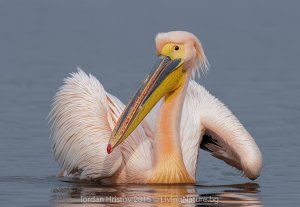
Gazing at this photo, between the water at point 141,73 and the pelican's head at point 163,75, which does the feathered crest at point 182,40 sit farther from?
the water at point 141,73

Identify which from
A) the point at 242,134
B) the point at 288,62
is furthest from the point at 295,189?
the point at 288,62

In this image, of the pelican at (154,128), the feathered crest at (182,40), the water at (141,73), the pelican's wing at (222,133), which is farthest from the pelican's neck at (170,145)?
the pelican's wing at (222,133)

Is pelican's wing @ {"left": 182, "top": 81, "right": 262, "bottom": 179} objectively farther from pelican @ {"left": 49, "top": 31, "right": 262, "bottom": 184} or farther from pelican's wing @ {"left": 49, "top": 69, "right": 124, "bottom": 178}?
pelican's wing @ {"left": 49, "top": 69, "right": 124, "bottom": 178}

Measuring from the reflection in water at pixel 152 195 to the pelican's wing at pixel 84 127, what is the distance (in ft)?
0.66

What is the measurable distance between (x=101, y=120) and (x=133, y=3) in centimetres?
2238

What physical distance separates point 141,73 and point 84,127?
717 centimetres

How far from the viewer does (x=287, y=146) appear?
41.0 feet

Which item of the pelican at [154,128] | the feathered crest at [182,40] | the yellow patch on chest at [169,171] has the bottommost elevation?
the yellow patch on chest at [169,171]

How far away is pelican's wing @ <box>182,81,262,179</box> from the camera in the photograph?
1049 cm

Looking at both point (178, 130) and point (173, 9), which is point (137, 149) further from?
point (173, 9)

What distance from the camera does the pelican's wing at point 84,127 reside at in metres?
10.2

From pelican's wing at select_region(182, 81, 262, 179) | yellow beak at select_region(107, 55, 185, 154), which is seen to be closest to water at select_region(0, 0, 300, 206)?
pelican's wing at select_region(182, 81, 262, 179)

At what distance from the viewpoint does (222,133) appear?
10695mm

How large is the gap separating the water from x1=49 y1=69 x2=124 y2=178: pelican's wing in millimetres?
200
